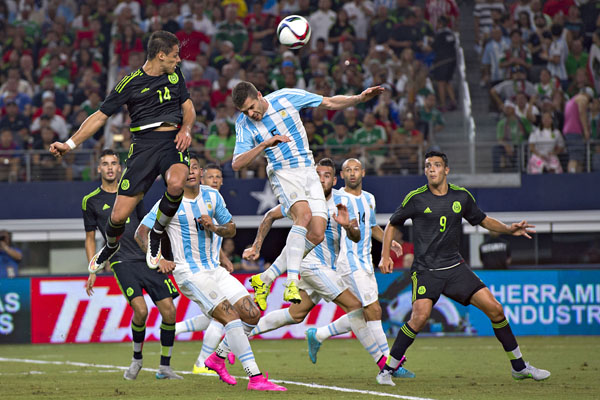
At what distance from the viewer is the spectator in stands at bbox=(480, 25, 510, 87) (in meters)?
21.0

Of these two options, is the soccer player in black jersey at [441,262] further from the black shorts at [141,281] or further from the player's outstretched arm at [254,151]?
the black shorts at [141,281]

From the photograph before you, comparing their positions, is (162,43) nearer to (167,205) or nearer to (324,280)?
A: (167,205)

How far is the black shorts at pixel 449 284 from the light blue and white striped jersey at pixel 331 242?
1557 millimetres

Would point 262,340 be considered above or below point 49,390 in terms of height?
below

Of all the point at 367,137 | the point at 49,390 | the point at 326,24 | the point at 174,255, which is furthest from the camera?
the point at 326,24

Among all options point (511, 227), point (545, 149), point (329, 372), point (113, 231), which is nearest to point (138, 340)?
point (113, 231)

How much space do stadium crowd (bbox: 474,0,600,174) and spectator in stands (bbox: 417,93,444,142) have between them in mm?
1217

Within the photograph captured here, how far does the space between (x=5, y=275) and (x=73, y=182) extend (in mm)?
2537

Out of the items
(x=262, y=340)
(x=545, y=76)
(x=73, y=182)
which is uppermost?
(x=545, y=76)

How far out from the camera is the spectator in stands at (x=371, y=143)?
59.9 feet

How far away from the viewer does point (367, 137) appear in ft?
61.3

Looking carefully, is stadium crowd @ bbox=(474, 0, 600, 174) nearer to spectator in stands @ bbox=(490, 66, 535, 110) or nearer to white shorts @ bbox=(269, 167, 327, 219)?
spectator in stands @ bbox=(490, 66, 535, 110)

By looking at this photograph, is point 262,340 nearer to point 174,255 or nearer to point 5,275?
point 5,275

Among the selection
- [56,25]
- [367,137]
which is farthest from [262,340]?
[56,25]
